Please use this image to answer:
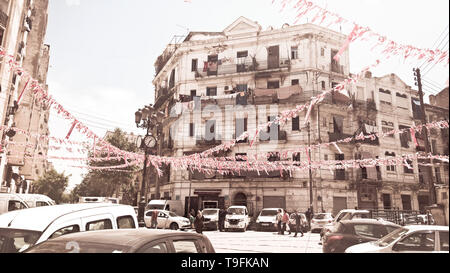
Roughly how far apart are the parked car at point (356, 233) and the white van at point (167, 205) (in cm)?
1370

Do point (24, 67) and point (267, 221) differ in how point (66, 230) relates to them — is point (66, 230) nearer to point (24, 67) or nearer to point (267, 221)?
point (267, 221)

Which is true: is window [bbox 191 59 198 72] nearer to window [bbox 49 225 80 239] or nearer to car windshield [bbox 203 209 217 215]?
car windshield [bbox 203 209 217 215]

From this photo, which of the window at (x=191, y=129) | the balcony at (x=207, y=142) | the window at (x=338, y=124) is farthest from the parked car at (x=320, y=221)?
the window at (x=191, y=129)

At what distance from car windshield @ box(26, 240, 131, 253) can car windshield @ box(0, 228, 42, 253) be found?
1.25m

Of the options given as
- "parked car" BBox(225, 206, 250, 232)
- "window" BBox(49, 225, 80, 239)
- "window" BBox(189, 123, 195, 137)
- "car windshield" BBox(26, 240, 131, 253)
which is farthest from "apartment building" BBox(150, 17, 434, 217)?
"car windshield" BBox(26, 240, 131, 253)

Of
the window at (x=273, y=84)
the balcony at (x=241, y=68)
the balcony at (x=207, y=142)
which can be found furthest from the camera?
the window at (x=273, y=84)

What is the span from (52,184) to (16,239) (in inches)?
1930

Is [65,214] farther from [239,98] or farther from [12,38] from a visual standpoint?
[239,98]

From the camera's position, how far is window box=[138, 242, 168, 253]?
9.09 ft

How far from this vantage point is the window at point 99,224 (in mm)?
4568

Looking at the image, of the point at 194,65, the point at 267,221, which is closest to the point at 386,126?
the point at 267,221

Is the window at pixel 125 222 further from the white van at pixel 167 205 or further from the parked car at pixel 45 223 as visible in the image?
the white van at pixel 167 205

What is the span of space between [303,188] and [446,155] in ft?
62.9
